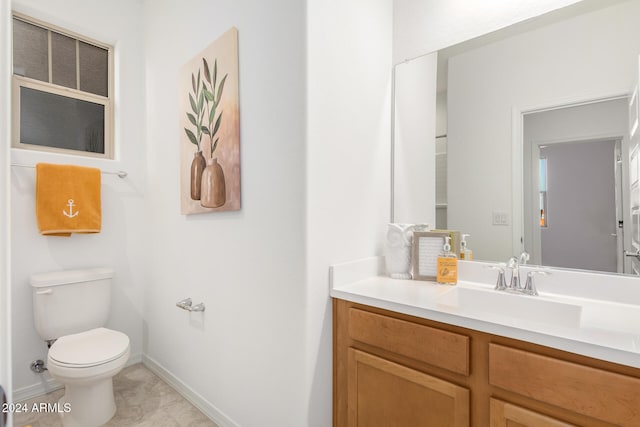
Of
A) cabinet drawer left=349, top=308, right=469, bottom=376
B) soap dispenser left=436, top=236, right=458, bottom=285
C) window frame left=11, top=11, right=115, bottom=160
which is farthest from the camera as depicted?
window frame left=11, top=11, right=115, bottom=160

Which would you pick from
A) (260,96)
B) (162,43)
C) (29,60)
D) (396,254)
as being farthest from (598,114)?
(29,60)

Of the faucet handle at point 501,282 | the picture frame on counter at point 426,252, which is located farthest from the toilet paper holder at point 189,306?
the faucet handle at point 501,282

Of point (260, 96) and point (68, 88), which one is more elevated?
point (68, 88)

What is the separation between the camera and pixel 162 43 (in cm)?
222

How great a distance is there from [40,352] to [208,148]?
5.74 ft

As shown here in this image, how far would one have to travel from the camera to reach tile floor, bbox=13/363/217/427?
5.76ft

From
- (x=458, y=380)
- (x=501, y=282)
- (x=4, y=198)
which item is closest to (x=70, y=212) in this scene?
(x=4, y=198)

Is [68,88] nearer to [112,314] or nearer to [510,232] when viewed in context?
[112,314]

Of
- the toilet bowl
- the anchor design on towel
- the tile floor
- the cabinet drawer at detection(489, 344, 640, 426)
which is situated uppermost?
the anchor design on towel

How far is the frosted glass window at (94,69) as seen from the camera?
2342 mm

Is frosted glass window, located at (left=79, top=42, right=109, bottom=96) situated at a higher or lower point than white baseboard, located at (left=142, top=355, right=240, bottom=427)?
higher

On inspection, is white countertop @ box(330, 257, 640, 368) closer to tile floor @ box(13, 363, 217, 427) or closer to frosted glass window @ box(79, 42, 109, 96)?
tile floor @ box(13, 363, 217, 427)

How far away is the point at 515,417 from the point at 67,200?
2552 millimetres

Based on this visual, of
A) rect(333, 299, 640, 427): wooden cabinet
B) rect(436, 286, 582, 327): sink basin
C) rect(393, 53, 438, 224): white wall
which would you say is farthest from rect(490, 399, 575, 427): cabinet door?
rect(393, 53, 438, 224): white wall
